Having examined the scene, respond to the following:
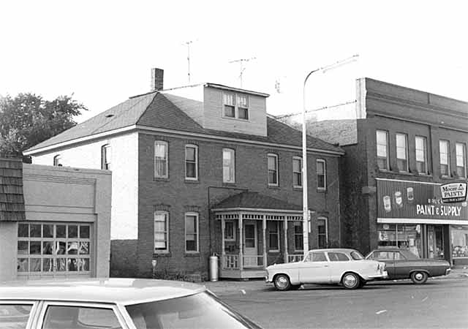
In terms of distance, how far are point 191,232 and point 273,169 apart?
6.66 meters

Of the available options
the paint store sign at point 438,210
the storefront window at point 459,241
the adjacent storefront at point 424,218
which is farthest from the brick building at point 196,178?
the storefront window at point 459,241

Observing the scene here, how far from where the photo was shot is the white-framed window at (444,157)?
45469mm

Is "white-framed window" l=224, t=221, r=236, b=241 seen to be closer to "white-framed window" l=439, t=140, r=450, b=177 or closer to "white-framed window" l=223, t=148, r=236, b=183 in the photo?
"white-framed window" l=223, t=148, r=236, b=183

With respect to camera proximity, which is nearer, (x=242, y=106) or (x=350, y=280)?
(x=350, y=280)

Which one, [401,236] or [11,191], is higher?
[11,191]

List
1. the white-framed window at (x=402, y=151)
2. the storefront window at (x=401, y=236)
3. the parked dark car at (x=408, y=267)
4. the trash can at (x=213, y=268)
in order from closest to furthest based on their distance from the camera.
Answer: the parked dark car at (x=408, y=267), the trash can at (x=213, y=268), the storefront window at (x=401, y=236), the white-framed window at (x=402, y=151)

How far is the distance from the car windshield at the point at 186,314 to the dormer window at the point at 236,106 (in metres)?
30.1

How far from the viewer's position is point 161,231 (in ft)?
101

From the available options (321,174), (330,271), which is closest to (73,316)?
Result: (330,271)

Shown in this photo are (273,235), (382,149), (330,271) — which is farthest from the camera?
(382,149)

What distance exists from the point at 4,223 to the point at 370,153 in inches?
910

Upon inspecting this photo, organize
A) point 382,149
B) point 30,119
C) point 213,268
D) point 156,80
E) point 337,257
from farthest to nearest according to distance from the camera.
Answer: point 30,119, point 382,149, point 156,80, point 213,268, point 337,257

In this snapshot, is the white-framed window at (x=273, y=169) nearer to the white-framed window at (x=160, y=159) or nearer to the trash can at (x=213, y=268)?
the trash can at (x=213, y=268)

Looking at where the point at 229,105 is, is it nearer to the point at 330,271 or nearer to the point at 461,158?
the point at 330,271
